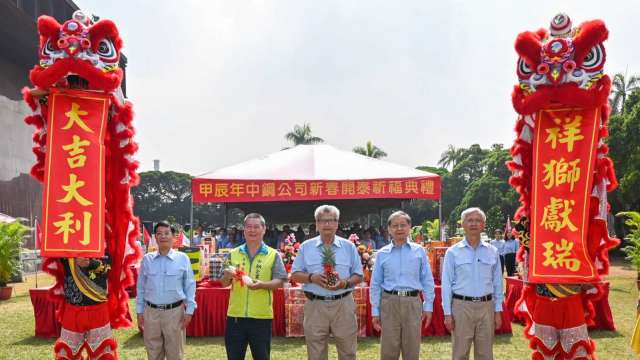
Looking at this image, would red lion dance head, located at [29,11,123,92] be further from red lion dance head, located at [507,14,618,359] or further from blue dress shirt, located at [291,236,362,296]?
red lion dance head, located at [507,14,618,359]

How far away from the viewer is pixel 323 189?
937 cm

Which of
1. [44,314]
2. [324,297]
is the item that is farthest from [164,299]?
[44,314]

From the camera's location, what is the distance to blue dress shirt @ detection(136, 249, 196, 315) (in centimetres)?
376

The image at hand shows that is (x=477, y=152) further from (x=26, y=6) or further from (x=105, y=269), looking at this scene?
(x=105, y=269)

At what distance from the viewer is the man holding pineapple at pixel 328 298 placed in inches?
139

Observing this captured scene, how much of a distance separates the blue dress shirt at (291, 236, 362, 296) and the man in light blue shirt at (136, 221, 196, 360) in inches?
33.1

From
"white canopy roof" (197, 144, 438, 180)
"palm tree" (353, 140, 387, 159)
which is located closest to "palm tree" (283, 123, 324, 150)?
"palm tree" (353, 140, 387, 159)

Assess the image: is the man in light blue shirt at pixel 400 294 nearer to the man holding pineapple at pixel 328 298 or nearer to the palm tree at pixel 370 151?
the man holding pineapple at pixel 328 298

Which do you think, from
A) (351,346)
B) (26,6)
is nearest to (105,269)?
(351,346)

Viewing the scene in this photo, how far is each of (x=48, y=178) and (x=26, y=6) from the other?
18396 millimetres

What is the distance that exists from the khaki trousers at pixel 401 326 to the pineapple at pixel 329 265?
50 centimetres

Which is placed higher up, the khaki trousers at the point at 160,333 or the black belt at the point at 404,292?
the black belt at the point at 404,292

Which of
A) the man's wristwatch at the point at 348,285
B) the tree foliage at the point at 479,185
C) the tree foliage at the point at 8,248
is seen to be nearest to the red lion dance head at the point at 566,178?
the man's wristwatch at the point at 348,285

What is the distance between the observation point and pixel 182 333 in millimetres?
3854
